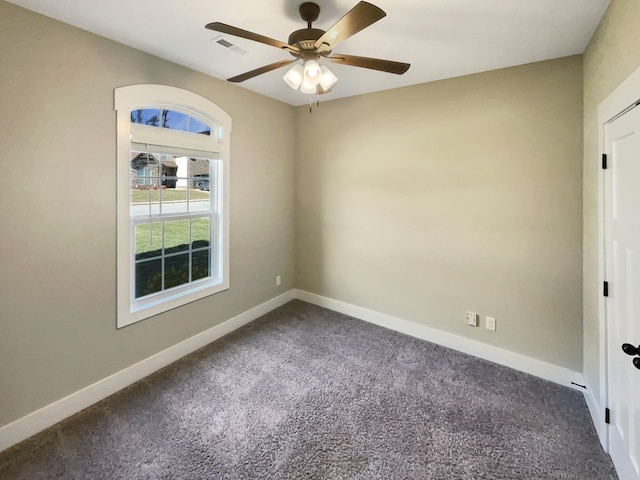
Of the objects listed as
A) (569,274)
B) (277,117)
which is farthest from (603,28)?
(277,117)

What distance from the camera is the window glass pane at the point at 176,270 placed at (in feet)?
9.39

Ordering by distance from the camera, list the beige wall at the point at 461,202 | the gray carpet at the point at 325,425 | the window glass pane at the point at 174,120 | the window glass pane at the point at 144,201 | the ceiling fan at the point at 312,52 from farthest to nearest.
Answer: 1. the window glass pane at the point at 174,120
2. the window glass pane at the point at 144,201
3. the beige wall at the point at 461,202
4. the gray carpet at the point at 325,425
5. the ceiling fan at the point at 312,52

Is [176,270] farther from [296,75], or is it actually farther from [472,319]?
[472,319]

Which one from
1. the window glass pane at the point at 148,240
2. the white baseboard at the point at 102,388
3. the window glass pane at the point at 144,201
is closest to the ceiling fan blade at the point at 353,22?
the window glass pane at the point at 144,201

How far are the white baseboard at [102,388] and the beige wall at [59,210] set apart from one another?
54 mm

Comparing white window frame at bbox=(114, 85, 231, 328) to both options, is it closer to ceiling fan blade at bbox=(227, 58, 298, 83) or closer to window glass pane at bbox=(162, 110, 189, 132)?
window glass pane at bbox=(162, 110, 189, 132)

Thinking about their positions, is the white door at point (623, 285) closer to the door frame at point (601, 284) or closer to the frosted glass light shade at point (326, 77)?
the door frame at point (601, 284)

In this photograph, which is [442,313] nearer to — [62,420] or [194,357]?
[194,357]

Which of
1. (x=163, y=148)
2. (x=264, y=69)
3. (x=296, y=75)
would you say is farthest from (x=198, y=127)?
(x=296, y=75)

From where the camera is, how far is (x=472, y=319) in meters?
2.90

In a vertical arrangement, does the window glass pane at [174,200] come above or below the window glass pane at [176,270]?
above

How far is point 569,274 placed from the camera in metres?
2.42

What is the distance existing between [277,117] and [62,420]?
136 inches

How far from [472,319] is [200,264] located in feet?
9.21
